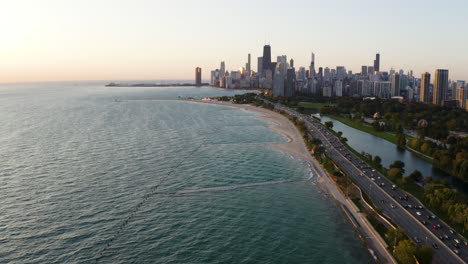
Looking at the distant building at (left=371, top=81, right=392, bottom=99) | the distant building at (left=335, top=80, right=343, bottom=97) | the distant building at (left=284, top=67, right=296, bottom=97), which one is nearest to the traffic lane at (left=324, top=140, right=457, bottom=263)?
the distant building at (left=284, top=67, right=296, bottom=97)

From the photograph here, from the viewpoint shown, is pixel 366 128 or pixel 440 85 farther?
pixel 440 85

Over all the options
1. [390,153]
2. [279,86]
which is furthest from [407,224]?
[279,86]

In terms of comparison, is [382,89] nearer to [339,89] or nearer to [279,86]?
[339,89]

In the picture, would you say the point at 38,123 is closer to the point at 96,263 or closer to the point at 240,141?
the point at 240,141

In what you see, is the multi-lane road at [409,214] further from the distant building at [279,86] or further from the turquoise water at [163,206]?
the distant building at [279,86]

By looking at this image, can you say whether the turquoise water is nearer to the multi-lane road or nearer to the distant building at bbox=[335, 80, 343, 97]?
the multi-lane road

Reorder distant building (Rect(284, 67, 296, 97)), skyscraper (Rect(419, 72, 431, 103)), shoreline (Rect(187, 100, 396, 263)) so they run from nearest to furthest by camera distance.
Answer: shoreline (Rect(187, 100, 396, 263)) < skyscraper (Rect(419, 72, 431, 103)) < distant building (Rect(284, 67, 296, 97))
